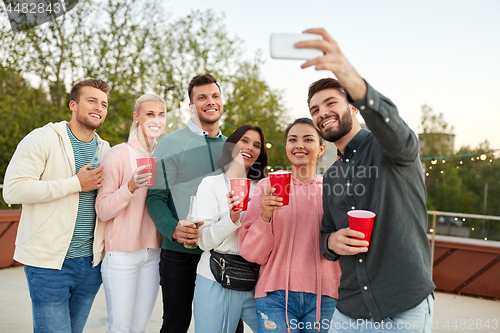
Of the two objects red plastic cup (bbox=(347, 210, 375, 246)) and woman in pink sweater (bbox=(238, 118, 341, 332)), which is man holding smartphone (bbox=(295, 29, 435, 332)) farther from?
woman in pink sweater (bbox=(238, 118, 341, 332))

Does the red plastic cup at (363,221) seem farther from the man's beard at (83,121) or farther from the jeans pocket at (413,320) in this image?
the man's beard at (83,121)

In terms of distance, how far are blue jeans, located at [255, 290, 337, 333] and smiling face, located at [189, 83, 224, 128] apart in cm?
155

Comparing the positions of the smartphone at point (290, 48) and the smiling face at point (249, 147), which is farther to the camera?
the smiling face at point (249, 147)

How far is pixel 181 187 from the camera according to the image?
2729 millimetres

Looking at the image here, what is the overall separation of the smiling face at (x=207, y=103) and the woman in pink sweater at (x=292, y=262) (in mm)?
998

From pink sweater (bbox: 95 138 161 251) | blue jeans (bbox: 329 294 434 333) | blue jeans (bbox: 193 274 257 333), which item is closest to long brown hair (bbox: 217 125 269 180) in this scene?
pink sweater (bbox: 95 138 161 251)

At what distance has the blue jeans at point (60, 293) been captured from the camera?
2285mm

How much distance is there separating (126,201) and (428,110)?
37.3 meters

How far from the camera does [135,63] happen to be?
12156 mm

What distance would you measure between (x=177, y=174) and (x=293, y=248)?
46.2 inches

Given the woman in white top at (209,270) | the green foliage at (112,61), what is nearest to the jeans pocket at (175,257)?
the woman in white top at (209,270)

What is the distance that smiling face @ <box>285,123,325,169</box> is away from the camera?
2.26 m

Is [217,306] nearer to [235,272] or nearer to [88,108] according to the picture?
[235,272]

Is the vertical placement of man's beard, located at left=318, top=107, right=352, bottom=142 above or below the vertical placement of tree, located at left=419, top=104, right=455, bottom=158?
below
